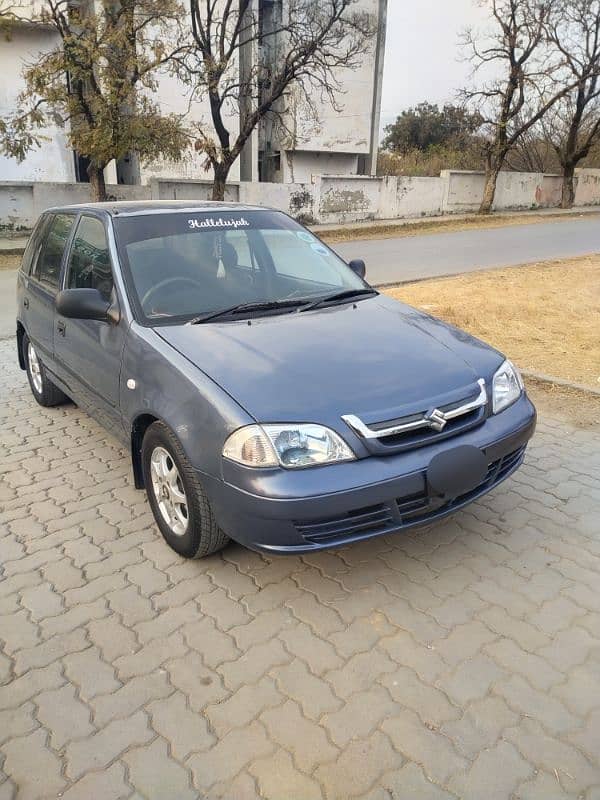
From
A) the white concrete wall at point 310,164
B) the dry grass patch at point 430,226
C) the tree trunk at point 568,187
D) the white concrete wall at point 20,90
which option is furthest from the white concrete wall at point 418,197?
the white concrete wall at point 20,90

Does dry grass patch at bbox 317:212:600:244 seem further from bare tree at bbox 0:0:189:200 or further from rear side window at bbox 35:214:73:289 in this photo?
rear side window at bbox 35:214:73:289

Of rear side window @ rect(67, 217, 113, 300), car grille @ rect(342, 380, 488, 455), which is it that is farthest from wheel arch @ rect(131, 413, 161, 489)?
car grille @ rect(342, 380, 488, 455)

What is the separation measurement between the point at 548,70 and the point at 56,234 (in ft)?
96.3

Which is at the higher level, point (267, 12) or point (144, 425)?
point (267, 12)

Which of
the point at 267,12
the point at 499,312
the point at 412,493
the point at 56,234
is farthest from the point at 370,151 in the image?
the point at 412,493

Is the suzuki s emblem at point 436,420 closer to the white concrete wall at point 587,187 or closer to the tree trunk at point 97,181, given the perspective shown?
the tree trunk at point 97,181

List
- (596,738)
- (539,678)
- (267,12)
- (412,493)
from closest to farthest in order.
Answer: (596,738) → (539,678) → (412,493) → (267,12)

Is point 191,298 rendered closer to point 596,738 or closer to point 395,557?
point 395,557

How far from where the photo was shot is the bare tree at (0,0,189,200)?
15.4 meters

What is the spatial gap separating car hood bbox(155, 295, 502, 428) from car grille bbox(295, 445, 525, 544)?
0.39 m

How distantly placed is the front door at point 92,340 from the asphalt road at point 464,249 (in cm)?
768

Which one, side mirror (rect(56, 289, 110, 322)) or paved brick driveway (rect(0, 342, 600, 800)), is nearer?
paved brick driveway (rect(0, 342, 600, 800))

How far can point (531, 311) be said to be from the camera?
8461mm

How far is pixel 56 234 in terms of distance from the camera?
15.3 ft
